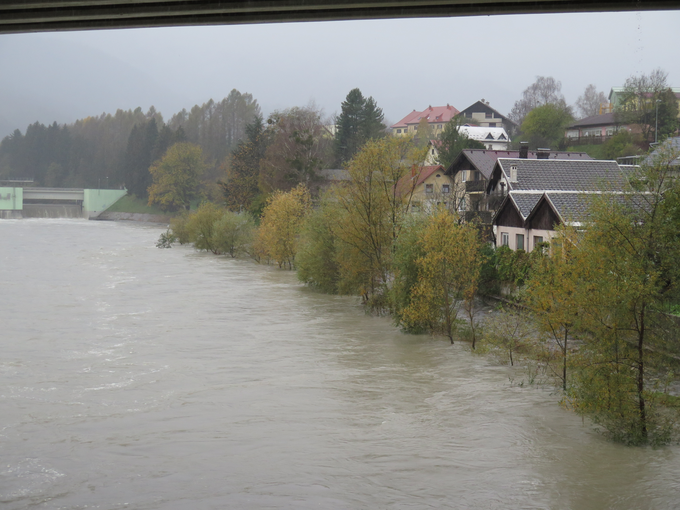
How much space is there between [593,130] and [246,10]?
65.0 meters

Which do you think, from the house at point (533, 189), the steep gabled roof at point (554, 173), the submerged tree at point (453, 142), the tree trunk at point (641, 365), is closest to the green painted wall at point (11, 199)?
the submerged tree at point (453, 142)

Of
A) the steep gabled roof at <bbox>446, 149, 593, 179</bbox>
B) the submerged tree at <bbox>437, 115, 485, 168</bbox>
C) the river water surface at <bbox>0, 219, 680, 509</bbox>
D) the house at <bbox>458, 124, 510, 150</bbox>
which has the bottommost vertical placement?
the river water surface at <bbox>0, 219, 680, 509</bbox>

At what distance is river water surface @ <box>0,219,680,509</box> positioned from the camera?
10.9 metres

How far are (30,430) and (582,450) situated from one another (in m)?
10.4

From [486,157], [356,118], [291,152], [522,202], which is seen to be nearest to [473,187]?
[486,157]

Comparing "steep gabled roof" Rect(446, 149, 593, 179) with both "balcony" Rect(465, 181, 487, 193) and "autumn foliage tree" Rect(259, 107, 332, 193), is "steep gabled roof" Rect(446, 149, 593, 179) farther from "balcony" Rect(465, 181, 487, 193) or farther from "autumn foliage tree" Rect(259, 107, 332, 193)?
"autumn foliage tree" Rect(259, 107, 332, 193)

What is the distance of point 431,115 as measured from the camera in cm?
12725

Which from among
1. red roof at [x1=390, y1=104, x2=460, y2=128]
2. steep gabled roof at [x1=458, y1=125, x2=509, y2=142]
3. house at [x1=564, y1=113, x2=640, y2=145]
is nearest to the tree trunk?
house at [x1=564, y1=113, x2=640, y2=145]

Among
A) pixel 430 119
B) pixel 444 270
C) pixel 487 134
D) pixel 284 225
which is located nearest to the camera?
pixel 444 270

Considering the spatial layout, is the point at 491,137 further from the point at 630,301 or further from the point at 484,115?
the point at 630,301

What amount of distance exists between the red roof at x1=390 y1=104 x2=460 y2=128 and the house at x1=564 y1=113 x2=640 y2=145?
50779mm

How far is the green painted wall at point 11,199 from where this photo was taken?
378 ft

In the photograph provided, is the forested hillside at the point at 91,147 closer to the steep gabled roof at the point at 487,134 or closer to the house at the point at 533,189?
the steep gabled roof at the point at 487,134

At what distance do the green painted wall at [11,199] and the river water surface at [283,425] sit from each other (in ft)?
328
